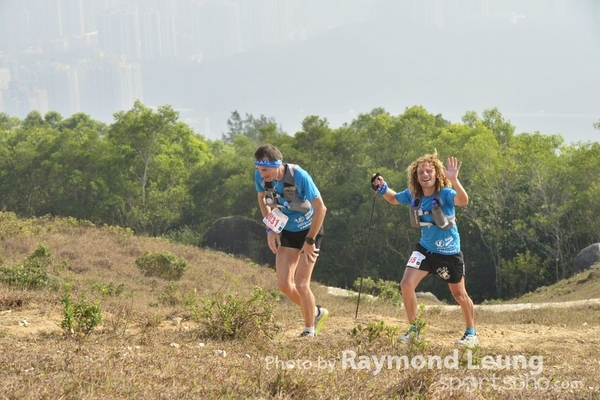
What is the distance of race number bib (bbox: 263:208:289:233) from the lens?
7543 millimetres

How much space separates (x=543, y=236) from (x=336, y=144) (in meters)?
13.6

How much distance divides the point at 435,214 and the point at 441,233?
265mm

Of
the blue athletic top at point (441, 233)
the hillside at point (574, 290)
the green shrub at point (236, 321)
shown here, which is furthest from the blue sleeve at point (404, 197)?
the hillside at point (574, 290)

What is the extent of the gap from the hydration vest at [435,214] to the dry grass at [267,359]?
1221 millimetres

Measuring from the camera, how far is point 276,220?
7.57 meters

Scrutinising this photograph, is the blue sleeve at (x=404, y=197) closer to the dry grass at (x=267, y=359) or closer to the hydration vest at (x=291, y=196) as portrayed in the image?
the hydration vest at (x=291, y=196)

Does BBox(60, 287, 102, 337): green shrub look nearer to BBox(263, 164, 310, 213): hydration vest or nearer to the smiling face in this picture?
BBox(263, 164, 310, 213): hydration vest

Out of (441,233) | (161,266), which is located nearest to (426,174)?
(441,233)

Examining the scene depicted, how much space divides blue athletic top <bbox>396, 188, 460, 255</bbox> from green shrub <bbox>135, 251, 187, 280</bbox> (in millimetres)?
12172

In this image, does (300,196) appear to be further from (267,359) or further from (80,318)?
(80,318)

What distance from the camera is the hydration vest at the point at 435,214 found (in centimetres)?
777

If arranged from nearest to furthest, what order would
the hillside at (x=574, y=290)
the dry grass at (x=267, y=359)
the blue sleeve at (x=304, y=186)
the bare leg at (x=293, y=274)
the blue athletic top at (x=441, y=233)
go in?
the dry grass at (x=267, y=359) < the blue sleeve at (x=304, y=186) < the bare leg at (x=293, y=274) < the blue athletic top at (x=441, y=233) < the hillside at (x=574, y=290)

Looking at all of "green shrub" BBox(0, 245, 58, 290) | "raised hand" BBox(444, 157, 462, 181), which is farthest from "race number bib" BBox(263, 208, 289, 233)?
"green shrub" BBox(0, 245, 58, 290)

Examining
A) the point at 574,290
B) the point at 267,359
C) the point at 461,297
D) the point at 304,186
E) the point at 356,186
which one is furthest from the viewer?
the point at 356,186
